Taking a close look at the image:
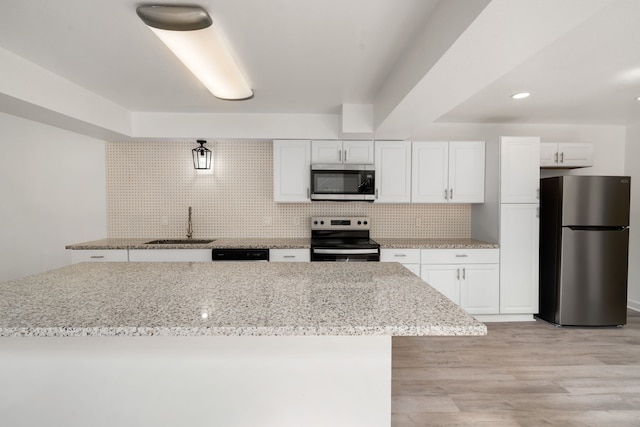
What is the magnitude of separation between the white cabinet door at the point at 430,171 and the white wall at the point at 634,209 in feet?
7.90

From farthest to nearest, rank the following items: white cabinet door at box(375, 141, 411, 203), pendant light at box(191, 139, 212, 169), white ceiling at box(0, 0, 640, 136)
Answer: pendant light at box(191, 139, 212, 169) → white cabinet door at box(375, 141, 411, 203) → white ceiling at box(0, 0, 640, 136)

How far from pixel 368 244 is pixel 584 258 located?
2.29 metres

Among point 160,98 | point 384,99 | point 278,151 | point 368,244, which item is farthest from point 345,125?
point 160,98

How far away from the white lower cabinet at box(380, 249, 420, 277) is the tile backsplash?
1.91ft

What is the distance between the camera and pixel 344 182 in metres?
3.62

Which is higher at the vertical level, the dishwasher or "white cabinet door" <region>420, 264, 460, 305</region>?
the dishwasher

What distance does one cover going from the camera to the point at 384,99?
2.75m

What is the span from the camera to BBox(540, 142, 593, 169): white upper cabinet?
3.74 meters

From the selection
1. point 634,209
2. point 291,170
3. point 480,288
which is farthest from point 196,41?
point 634,209

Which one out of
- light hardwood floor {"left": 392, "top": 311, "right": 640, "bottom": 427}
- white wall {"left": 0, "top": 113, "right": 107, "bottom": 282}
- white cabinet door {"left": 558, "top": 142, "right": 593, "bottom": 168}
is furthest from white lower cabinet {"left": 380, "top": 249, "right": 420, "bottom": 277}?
white wall {"left": 0, "top": 113, "right": 107, "bottom": 282}

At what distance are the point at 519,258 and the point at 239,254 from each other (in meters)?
3.12

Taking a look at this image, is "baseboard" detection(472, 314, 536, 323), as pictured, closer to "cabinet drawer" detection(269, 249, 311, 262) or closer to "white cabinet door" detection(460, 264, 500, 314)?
"white cabinet door" detection(460, 264, 500, 314)

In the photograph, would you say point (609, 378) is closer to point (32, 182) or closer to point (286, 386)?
point (286, 386)

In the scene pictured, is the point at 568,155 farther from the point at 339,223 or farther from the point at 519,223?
the point at 339,223
